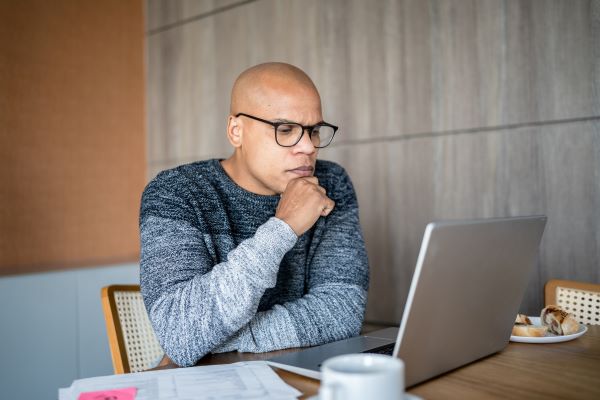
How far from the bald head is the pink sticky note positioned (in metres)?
0.92

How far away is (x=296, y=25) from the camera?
314 centimetres

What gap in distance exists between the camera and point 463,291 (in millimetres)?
940

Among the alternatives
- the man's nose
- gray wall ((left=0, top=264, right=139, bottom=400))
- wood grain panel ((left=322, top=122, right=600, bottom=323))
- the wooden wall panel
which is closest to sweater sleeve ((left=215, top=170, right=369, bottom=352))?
the man's nose

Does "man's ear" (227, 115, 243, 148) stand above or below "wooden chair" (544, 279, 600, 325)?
above

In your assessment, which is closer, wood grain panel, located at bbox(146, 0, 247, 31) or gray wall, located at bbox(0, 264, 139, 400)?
gray wall, located at bbox(0, 264, 139, 400)

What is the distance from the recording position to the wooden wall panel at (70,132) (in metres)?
3.18

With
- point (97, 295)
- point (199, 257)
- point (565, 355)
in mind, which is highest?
point (199, 257)

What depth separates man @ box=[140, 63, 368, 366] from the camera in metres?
1.25

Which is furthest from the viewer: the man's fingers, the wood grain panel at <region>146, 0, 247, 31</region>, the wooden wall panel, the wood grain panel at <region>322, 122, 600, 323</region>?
the wood grain panel at <region>146, 0, 247, 31</region>

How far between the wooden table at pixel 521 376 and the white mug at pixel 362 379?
260mm

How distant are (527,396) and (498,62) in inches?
71.5

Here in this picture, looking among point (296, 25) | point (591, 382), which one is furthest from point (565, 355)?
point (296, 25)

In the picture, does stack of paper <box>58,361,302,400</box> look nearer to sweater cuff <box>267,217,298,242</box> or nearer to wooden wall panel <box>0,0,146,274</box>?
sweater cuff <box>267,217,298,242</box>

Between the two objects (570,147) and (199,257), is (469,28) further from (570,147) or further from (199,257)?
(199,257)
